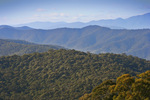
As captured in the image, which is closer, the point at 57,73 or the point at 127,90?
the point at 127,90

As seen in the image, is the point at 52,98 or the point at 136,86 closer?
the point at 136,86

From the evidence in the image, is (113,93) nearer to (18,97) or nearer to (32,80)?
(18,97)

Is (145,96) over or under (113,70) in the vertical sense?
over

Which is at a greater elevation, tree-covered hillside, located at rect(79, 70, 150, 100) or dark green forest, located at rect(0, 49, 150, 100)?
tree-covered hillside, located at rect(79, 70, 150, 100)

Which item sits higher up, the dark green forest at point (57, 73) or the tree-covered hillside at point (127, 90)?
the tree-covered hillside at point (127, 90)

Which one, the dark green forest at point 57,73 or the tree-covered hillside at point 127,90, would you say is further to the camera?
the dark green forest at point 57,73

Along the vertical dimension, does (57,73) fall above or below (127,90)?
below

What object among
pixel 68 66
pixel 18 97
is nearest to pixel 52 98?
pixel 18 97

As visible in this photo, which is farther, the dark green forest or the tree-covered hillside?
the dark green forest
